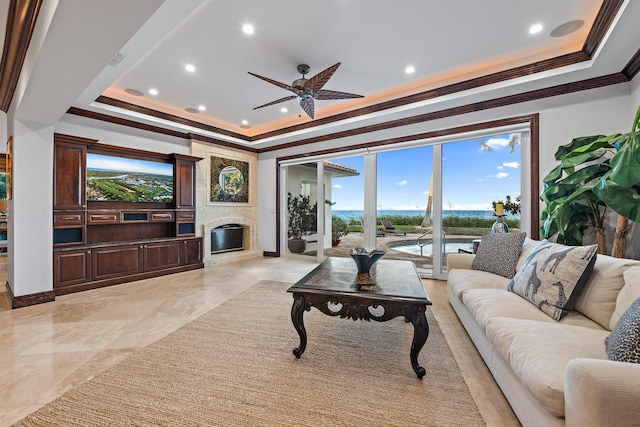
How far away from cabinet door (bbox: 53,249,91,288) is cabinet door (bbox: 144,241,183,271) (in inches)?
32.3

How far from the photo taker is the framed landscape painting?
6.13 meters

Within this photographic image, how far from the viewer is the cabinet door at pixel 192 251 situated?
5.30 m

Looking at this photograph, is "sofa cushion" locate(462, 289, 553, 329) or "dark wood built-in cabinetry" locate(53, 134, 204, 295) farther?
"dark wood built-in cabinetry" locate(53, 134, 204, 295)

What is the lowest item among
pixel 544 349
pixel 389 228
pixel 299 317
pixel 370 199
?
pixel 299 317

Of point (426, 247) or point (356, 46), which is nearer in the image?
point (356, 46)

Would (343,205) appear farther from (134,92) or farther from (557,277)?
(557,277)

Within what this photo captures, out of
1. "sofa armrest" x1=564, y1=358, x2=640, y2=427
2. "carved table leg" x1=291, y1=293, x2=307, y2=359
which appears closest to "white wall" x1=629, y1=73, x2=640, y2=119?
"sofa armrest" x1=564, y1=358, x2=640, y2=427

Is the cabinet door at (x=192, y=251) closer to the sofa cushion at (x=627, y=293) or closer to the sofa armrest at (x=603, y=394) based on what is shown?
the sofa armrest at (x=603, y=394)

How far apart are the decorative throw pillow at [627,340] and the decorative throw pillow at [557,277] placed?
0.58 meters

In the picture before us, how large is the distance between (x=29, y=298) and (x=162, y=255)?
1.76 metres

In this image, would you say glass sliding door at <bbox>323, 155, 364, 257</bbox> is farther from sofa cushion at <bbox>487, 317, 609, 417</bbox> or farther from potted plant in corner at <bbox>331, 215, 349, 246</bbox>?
sofa cushion at <bbox>487, 317, 609, 417</bbox>

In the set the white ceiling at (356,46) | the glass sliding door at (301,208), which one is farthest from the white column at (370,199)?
the glass sliding door at (301,208)

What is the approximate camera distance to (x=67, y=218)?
398cm

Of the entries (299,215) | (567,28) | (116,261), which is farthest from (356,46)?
(116,261)
